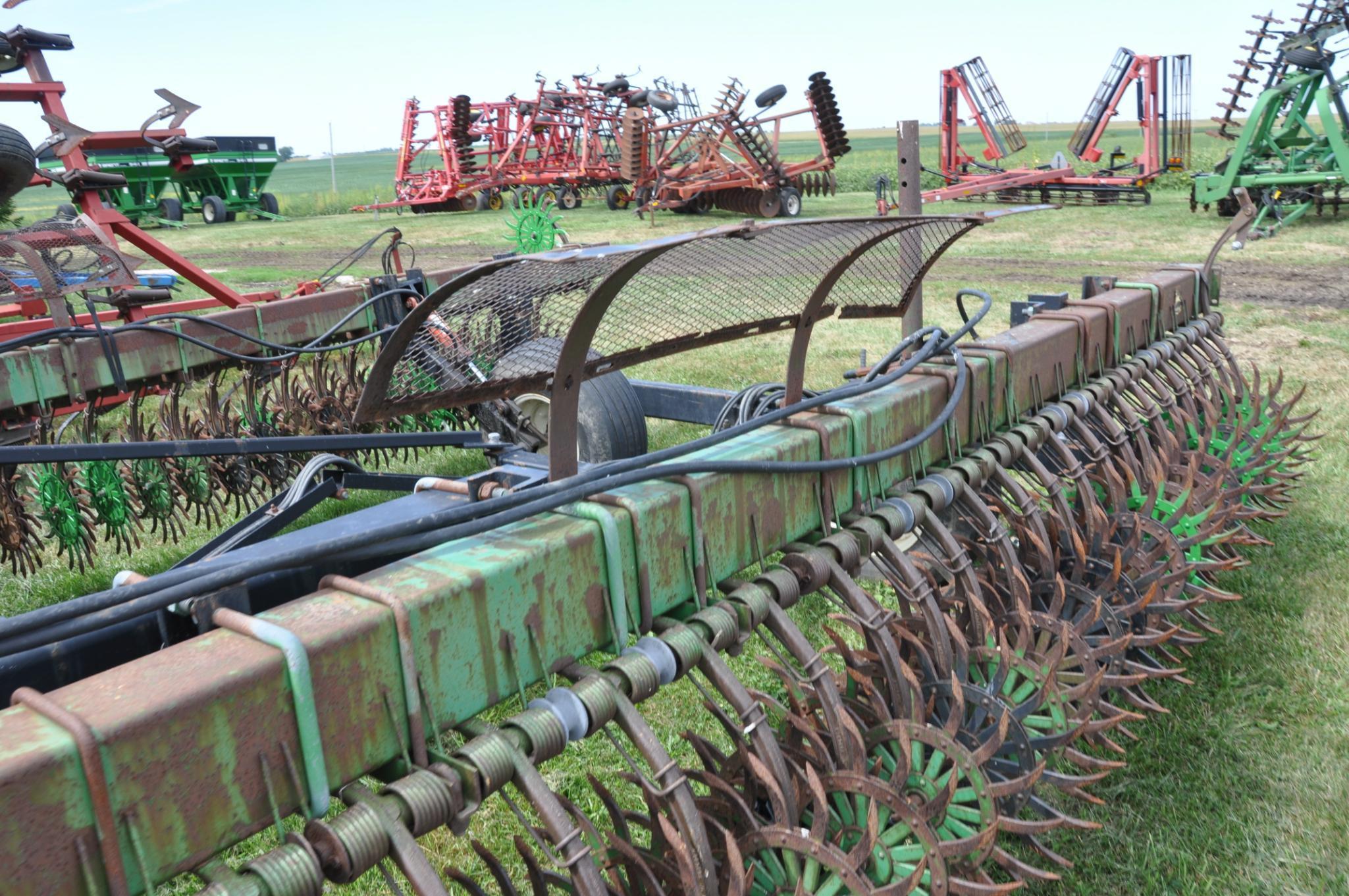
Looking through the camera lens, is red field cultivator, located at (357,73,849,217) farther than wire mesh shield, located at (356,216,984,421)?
Yes

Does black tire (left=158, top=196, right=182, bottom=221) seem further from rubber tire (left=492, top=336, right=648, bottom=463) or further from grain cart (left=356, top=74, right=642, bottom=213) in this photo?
rubber tire (left=492, top=336, right=648, bottom=463)

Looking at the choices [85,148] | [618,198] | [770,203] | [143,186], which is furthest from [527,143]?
[85,148]

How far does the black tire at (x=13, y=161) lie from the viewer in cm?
342

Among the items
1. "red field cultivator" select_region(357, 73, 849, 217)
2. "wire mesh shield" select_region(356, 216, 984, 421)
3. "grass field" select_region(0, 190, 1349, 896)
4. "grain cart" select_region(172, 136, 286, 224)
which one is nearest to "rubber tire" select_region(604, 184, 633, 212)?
"red field cultivator" select_region(357, 73, 849, 217)

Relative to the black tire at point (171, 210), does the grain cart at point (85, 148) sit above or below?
below

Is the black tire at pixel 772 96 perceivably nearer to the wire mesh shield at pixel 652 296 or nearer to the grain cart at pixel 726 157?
the grain cart at pixel 726 157

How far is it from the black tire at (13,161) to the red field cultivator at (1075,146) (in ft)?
50.4

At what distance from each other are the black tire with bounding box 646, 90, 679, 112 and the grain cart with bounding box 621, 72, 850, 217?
0.25 meters

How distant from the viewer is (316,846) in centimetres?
129

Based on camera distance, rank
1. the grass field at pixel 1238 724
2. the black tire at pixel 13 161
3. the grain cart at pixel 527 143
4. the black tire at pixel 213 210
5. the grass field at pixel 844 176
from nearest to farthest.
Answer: the grass field at pixel 1238 724
the black tire at pixel 13 161
the grain cart at pixel 527 143
the black tire at pixel 213 210
the grass field at pixel 844 176

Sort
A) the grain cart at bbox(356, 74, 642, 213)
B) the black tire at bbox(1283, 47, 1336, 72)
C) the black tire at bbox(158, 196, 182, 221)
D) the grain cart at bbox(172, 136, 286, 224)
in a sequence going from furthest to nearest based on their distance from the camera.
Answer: the grain cart at bbox(172, 136, 286, 224) < the black tire at bbox(158, 196, 182, 221) < the grain cart at bbox(356, 74, 642, 213) < the black tire at bbox(1283, 47, 1336, 72)

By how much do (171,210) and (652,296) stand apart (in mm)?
24125

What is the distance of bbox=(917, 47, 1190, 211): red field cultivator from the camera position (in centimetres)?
1789

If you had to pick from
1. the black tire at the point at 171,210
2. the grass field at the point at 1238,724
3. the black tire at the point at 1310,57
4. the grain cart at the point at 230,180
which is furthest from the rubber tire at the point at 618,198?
the grass field at the point at 1238,724
